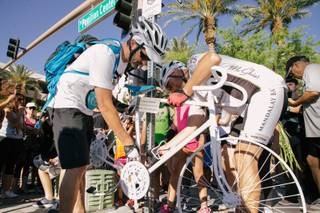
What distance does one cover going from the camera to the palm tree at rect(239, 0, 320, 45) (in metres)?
18.7

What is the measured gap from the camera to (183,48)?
96.0 ft

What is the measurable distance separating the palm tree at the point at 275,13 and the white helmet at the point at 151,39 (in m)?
15.4

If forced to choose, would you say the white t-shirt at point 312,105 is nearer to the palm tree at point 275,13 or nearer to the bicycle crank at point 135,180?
the bicycle crank at point 135,180

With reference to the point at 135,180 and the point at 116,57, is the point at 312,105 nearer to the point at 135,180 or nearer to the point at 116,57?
the point at 135,180

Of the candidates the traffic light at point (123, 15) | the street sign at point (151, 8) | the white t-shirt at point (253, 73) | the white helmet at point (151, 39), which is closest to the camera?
the white t-shirt at point (253, 73)

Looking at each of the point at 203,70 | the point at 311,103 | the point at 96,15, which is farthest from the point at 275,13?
the point at 203,70

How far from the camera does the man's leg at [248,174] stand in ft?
9.44

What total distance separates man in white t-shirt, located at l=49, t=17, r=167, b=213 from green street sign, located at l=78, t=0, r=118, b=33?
4639 mm

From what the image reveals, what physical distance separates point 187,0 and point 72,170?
18895mm

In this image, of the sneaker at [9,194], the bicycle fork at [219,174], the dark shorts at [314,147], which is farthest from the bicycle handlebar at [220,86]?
the sneaker at [9,194]

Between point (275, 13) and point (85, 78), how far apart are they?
18586mm

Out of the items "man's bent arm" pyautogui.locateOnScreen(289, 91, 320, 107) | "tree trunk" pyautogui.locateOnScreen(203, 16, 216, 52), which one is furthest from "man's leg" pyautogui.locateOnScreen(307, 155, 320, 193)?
"tree trunk" pyautogui.locateOnScreen(203, 16, 216, 52)

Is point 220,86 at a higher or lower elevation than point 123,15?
lower

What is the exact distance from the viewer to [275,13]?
19078 mm
